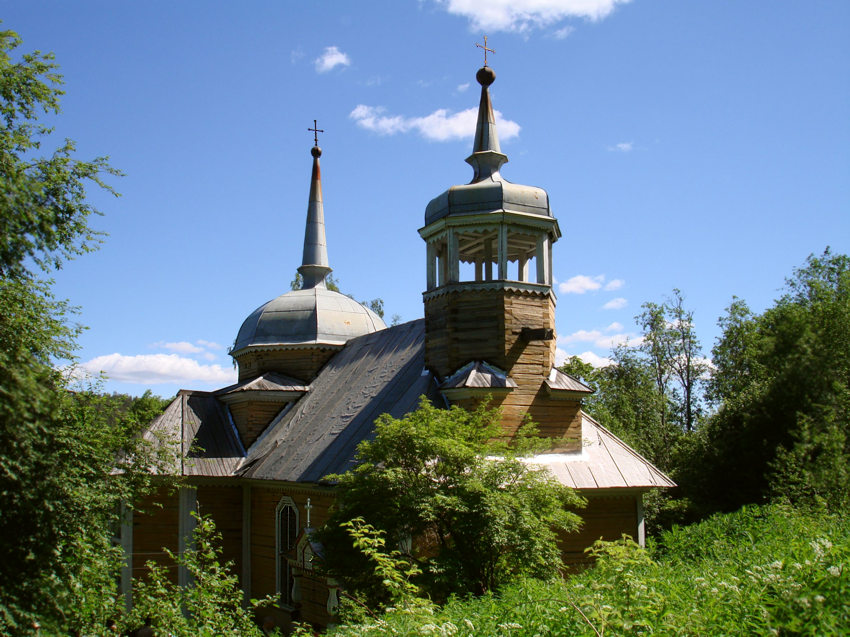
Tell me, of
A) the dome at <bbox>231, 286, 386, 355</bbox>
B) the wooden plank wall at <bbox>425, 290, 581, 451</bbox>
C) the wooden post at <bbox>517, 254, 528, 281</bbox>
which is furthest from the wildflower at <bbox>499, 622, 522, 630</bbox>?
the dome at <bbox>231, 286, 386, 355</bbox>

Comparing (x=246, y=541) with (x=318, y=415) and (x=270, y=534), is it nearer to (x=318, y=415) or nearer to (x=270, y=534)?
(x=270, y=534)

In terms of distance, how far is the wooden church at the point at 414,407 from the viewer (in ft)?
55.5

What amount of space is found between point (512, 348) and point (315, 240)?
14.0 meters

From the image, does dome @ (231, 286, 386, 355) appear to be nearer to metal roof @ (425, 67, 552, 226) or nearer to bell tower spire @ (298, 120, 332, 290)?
bell tower spire @ (298, 120, 332, 290)

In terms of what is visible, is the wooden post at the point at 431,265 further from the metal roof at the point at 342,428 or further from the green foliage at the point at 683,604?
the green foliage at the point at 683,604

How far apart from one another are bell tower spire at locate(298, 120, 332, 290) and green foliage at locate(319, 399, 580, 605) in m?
17.0

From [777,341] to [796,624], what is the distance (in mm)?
30359

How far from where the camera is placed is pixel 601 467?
17.0 meters

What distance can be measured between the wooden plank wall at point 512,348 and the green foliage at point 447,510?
4.36 meters

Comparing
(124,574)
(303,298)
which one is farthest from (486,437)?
(303,298)

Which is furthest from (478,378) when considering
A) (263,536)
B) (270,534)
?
(263,536)

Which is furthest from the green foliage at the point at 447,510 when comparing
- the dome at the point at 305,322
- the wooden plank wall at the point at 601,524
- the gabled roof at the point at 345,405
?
the dome at the point at 305,322

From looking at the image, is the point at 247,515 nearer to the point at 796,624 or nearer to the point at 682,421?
the point at 796,624

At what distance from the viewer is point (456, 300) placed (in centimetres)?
1795
